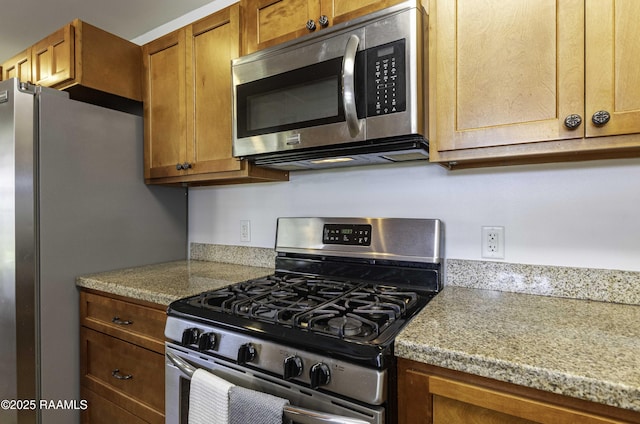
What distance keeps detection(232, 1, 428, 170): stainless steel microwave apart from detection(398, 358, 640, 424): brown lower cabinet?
2.32ft

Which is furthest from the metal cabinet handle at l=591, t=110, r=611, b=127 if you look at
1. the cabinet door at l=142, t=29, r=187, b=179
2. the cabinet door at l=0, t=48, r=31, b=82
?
the cabinet door at l=0, t=48, r=31, b=82

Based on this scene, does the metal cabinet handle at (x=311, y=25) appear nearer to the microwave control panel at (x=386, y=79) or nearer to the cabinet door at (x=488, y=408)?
the microwave control panel at (x=386, y=79)

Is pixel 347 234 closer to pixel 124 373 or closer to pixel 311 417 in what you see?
pixel 311 417

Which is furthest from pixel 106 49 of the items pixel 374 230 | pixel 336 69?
pixel 374 230

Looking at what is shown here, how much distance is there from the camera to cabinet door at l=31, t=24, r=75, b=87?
66.6 inches

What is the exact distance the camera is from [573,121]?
0.91 metres

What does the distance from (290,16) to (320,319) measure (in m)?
1.17

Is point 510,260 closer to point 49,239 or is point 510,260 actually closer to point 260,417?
point 260,417

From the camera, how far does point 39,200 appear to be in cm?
152

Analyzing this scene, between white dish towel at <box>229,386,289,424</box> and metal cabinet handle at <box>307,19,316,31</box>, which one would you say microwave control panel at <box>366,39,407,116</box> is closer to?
metal cabinet handle at <box>307,19,316,31</box>

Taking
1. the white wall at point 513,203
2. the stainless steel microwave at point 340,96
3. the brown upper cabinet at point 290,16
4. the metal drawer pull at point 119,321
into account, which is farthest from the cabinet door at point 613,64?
the metal drawer pull at point 119,321

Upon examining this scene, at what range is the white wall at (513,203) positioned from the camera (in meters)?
1.12

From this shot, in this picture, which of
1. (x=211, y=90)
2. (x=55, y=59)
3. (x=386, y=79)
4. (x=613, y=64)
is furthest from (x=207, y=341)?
(x=55, y=59)

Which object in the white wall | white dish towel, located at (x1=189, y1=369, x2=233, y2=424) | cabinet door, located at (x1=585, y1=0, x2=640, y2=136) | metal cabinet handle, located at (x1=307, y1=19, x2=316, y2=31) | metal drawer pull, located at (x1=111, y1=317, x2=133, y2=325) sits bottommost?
white dish towel, located at (x1=189, y1=369, x2=233, y2=424)
